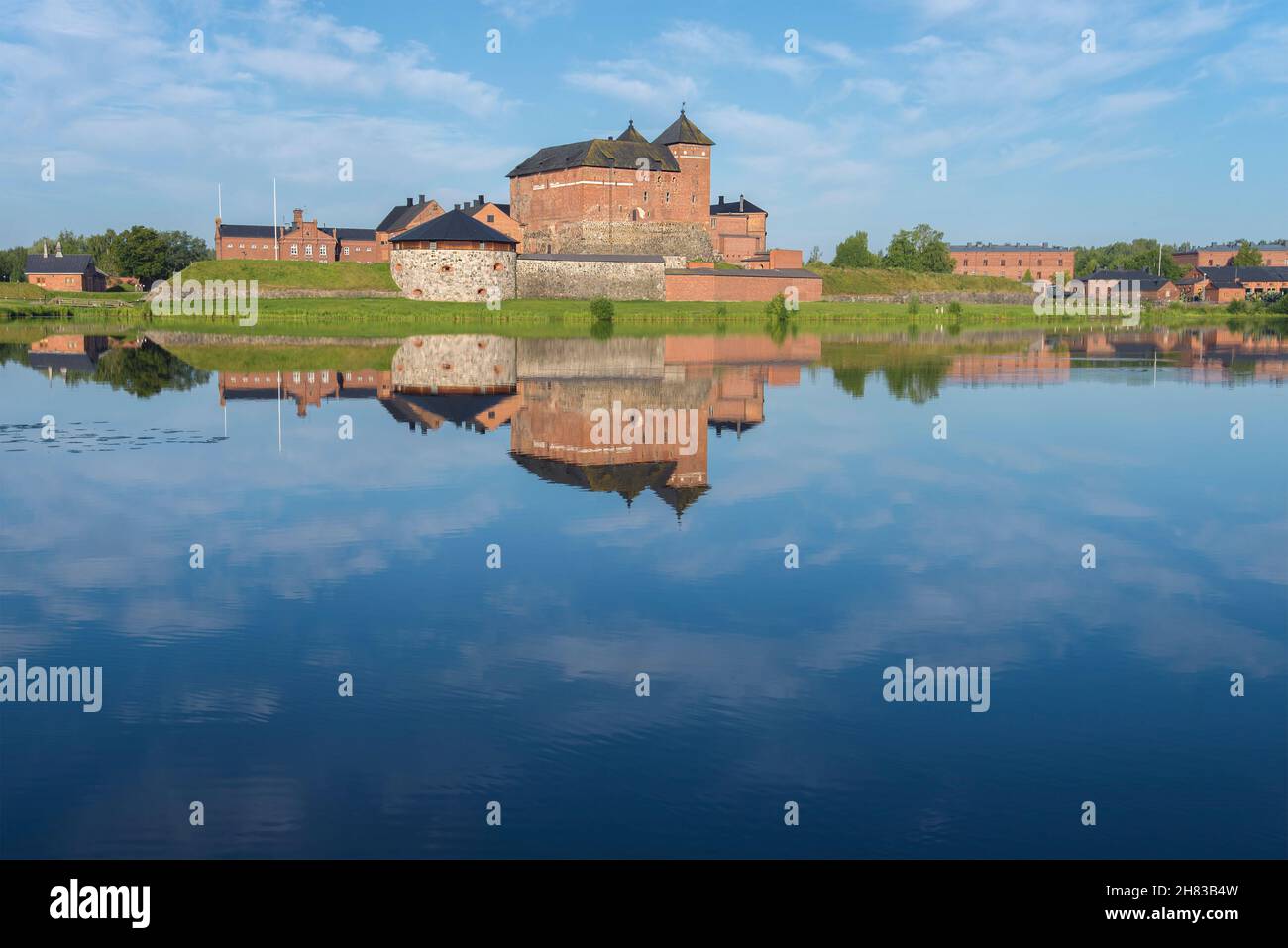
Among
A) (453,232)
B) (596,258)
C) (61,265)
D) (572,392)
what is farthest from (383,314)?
(61,265)

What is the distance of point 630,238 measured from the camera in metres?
76.5

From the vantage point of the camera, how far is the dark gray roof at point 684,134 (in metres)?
77.5

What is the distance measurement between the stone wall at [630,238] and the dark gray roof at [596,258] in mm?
3605

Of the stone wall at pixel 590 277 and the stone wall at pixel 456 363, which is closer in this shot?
the stone wall at pixel 456 363

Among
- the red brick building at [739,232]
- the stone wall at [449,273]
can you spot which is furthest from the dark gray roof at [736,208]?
the stone wall at [449,273]

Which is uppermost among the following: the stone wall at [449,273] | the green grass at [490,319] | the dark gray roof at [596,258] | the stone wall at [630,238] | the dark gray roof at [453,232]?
the stone wall at [630,238]

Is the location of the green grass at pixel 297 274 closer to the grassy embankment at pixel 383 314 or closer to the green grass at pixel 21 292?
the grassy embankment at pixel 383 314
